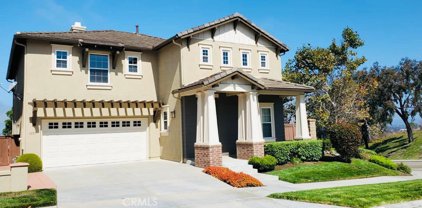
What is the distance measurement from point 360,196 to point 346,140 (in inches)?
334

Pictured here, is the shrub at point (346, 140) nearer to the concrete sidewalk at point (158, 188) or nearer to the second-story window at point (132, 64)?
the concrete sidewalk at point (158, 188)

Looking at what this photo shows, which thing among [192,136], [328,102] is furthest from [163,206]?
[328,102]

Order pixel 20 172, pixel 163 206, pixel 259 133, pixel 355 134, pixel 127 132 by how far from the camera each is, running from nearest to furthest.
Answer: pixel 163 206 → pixel 20 172 → pixel 259 133 → pixel 355 134 → pixel 127 132

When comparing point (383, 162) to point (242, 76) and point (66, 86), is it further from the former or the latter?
point (66, 86)

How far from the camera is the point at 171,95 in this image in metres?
19.1

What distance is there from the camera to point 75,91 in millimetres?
18234

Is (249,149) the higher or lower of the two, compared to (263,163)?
higher

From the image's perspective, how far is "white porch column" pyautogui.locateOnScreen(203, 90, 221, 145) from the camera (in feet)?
52.9

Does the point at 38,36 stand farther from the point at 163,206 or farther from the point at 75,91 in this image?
the point at 163,206

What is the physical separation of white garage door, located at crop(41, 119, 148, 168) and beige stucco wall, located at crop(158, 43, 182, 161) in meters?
1.57

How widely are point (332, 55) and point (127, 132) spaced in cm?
2075

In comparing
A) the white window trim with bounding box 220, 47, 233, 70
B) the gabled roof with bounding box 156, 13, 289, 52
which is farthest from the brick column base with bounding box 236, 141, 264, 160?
the gabled roof with bounding box 156, 13, 289, 52

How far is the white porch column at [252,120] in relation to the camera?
56.7 feet

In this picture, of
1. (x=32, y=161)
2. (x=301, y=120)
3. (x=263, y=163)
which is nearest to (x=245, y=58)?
(x=301, y=120)
